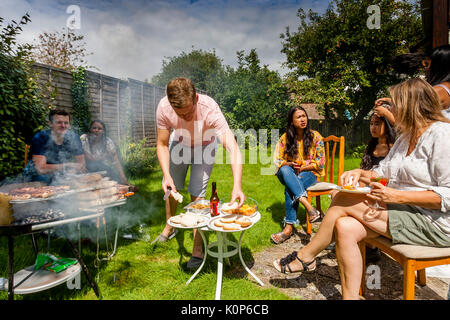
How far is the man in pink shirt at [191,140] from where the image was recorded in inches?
80.8

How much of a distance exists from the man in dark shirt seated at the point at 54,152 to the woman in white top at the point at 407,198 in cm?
306

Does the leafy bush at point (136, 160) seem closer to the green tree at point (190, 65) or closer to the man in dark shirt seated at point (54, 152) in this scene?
the man in dark shirt seated at point (54, 152)

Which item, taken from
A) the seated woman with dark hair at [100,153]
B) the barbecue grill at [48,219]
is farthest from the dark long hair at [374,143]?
the seated woman with dark hair at [100,153]

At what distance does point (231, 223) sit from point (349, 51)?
9.50 metres

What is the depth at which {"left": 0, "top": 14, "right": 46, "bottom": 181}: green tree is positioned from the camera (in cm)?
312

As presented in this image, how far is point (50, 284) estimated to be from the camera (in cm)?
175

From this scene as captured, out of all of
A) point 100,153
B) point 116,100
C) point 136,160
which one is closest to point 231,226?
point 100,153

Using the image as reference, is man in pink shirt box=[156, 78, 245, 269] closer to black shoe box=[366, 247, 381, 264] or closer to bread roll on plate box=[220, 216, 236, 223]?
bread roll on plate box=[220, 216, 236, 223]

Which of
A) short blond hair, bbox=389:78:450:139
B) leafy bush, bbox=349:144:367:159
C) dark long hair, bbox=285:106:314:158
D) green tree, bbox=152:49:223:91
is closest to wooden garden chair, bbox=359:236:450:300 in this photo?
short blond hair, bbox=389:78:450:139

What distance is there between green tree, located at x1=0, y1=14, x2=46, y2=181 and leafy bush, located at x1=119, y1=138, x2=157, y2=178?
2532 millimetres

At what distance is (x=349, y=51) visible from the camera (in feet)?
29.3
